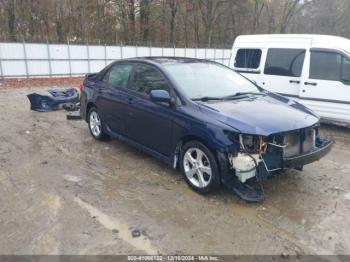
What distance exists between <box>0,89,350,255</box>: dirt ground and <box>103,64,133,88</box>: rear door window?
1.22 metres

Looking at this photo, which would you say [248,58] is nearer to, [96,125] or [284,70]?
[284,70]

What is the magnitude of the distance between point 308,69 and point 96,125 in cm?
491

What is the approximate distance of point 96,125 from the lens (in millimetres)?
6715

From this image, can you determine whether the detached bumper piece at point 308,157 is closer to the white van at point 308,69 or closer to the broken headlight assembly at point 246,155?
the broken headlight assembly at point 246,155

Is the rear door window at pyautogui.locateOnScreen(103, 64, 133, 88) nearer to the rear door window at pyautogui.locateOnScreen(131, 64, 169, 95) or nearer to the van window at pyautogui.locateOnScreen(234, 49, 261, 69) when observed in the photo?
the rear door window at pyautogui.locateOnScreen(131, 64, 169, 95)

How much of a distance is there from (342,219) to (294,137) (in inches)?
42.0

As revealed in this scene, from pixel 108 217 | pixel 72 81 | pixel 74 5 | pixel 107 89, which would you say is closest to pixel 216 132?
pixel 108 217

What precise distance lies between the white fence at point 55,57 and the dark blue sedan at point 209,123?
1510cm

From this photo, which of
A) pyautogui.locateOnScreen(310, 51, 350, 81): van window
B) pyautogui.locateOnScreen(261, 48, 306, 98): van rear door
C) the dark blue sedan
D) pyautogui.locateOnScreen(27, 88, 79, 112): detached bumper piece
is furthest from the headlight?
pyautogui.locateOnScreen(27, 88, 79, 112): detached bumper piece

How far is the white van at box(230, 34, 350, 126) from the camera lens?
7453 mm

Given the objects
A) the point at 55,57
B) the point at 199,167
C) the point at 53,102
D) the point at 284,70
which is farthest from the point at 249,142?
the point at 55,57

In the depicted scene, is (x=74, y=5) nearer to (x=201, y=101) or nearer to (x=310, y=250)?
(x=201, y=101)

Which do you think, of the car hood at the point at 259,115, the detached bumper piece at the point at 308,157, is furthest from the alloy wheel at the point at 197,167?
the detached bumper piece at the point at 308,157

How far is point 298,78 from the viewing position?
802cm
